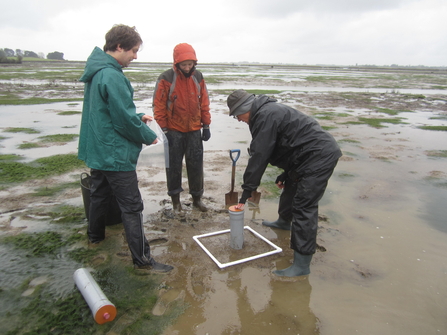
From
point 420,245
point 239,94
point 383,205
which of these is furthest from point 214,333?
point 383,205

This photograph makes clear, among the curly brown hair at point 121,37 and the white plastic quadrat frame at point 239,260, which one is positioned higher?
the curly brown hair at point 121,37

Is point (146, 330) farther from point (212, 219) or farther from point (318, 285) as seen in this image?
point (212, 219)

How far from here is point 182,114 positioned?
418 centimetres

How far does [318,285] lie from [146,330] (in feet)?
5.51

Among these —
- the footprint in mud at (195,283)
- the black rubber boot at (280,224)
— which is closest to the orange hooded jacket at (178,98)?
the black rubber boot at (280,224)

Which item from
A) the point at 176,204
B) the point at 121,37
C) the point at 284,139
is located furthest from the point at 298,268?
the point at 121,37

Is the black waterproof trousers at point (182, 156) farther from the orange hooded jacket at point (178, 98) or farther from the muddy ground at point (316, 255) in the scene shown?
the muddy ground at point (316, 255)

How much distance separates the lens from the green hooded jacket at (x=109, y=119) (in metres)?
2.61

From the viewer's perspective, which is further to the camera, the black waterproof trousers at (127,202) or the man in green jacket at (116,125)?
the black waterproof trousers at (127,202)

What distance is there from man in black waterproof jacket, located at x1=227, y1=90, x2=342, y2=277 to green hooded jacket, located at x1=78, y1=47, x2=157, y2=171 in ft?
3.29

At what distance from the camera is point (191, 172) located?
4.62 m

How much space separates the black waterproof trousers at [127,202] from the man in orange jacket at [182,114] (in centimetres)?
123

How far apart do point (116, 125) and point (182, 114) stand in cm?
157

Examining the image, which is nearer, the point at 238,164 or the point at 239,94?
the point at 239,94
